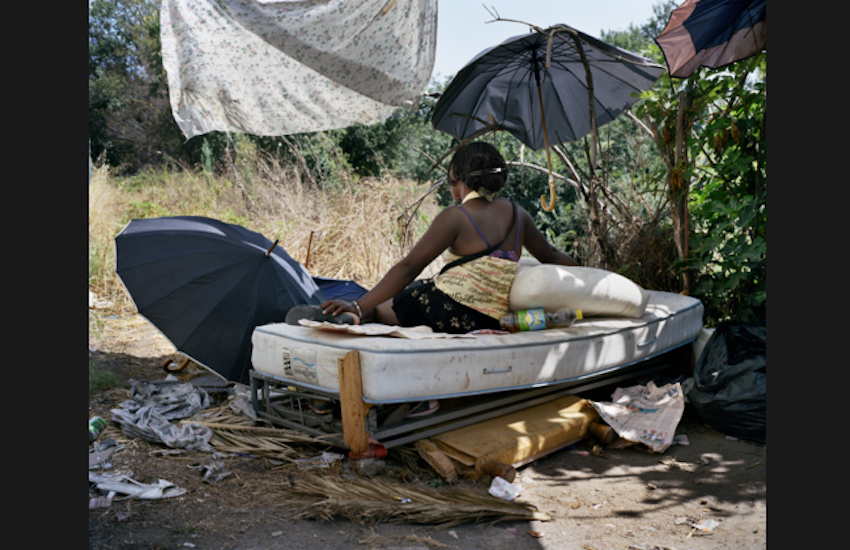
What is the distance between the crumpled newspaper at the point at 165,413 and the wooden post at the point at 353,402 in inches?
34.8

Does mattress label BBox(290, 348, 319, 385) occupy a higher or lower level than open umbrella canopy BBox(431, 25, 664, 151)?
lower

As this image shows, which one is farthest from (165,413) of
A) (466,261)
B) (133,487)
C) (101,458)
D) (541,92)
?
(541,92)

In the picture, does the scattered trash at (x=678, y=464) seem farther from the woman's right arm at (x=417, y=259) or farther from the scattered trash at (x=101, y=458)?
the scattered trash at (x=101, y=458)

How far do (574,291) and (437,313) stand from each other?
0.88m

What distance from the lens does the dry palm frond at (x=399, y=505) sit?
101 inches

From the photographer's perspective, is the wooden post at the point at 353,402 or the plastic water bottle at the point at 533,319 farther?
the plastic water bottle at the point at 533,319

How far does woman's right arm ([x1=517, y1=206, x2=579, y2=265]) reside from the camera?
4.01 metres

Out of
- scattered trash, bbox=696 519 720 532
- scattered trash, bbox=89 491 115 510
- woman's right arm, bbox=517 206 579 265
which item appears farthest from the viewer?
woman's right arm, bbox=517 206 579 265

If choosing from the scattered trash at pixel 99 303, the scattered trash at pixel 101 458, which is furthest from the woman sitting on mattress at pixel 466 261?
the scattered trash at pixel 99 303

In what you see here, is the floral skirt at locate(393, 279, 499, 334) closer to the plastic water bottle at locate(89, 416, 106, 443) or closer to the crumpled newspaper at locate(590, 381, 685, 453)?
the crumpled newspaper at locate(590, 381, 685, 453)

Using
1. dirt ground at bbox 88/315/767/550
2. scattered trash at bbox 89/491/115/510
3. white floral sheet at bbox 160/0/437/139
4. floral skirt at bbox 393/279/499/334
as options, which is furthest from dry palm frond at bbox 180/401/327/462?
white floral sheet at bbox 160/0/437/139

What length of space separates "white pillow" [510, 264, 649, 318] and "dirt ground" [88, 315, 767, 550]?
2.94ft

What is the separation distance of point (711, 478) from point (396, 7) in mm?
3465

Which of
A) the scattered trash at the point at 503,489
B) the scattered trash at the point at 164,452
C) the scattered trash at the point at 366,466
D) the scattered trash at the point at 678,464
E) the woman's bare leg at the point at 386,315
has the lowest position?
the scattered trash at the point at 678,464
